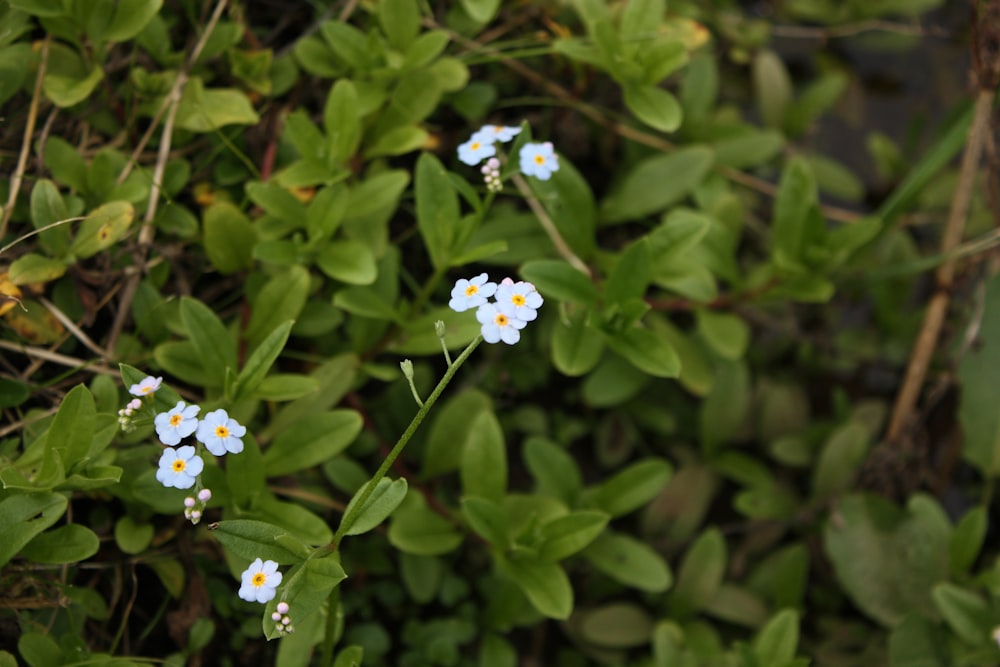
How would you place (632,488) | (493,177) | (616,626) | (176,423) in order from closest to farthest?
(176,423), (493,177), (632,488), (616,626)

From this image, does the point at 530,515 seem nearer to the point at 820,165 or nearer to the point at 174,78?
the point at 174,78

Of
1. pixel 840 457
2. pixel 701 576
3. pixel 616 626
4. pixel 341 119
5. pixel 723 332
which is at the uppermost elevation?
pixel 341 119

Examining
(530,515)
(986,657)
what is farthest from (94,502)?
(986,657)

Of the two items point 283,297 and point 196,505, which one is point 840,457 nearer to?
point 283,297

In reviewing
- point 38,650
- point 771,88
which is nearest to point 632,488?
point 38,650

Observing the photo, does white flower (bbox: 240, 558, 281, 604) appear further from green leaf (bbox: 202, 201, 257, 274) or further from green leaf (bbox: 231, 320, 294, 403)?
green leaf (bbox: 202, 201, 257, 274)
